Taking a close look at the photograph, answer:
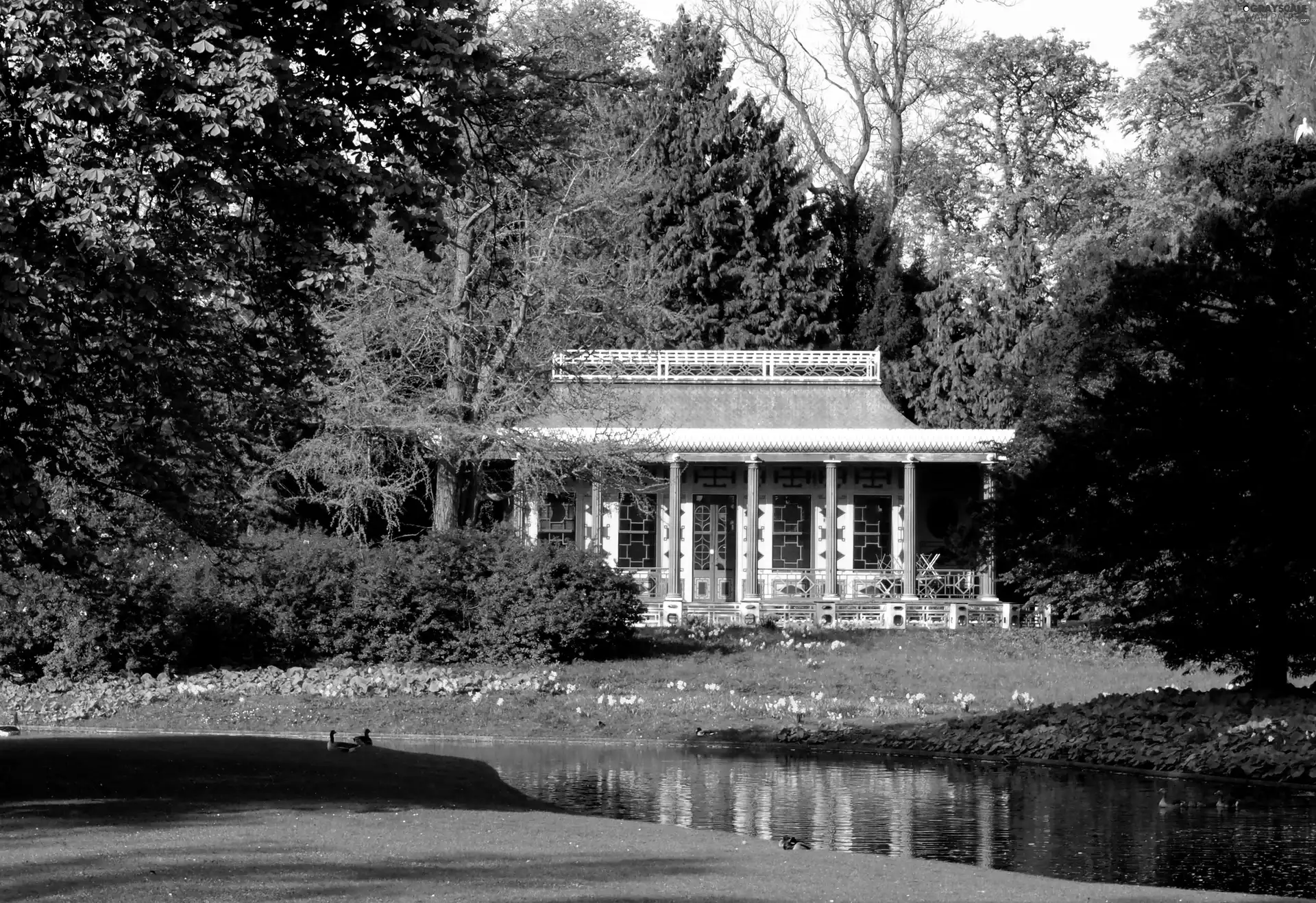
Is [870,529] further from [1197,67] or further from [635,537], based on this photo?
[1197,67]

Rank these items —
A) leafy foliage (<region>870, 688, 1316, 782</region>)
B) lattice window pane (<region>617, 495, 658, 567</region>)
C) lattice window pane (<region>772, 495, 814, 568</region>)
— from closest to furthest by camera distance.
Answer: leafy foliage (<region>870, 688, 1316, 782</region>)
lattice window pane (<region>772, 495, 814, 568</region>)
lattice window pane (<region>617, 495, 658, 567</region>)

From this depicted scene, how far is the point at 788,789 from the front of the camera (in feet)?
48.0

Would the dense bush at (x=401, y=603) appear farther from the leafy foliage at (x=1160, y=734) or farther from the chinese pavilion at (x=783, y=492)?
the chinese pavilion at (x=783, y=492)

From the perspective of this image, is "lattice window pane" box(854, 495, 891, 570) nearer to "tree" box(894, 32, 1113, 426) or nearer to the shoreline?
"tree" box(894, 32, 1113, 426)

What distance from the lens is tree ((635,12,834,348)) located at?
45.9 metres

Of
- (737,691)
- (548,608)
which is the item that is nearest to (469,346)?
(548,608)

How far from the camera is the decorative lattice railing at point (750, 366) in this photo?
36281 millimetres

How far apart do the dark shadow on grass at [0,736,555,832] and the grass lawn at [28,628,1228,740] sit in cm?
265

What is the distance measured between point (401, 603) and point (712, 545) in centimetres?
1305

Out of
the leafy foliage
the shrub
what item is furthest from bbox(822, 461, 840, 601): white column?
the leafy foliage

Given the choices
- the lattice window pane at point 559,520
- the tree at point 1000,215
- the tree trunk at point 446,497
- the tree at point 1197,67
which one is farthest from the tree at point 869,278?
the tree trunk at point 446,497

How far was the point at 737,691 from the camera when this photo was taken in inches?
837

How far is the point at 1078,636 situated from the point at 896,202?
26789 millimetres

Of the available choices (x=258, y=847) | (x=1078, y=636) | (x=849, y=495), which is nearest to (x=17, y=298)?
(x=258, y=847)
